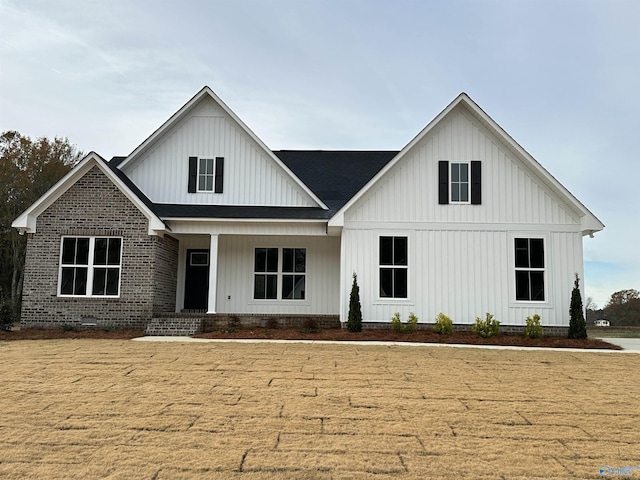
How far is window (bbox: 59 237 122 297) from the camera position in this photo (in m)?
15.1

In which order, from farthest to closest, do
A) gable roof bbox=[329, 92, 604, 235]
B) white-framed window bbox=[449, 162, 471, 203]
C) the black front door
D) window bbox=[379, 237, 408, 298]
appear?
1. the black front door
2. white-framed window bbox=[449, 162, 471, 203]
3. window bbox=[379, 237, 408, 298]
4. gable roof bbox=[329, 92, 604, 235]

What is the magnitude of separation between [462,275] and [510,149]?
4.01 metres

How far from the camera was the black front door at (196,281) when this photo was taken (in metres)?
17.7

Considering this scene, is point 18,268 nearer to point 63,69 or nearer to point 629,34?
point 63,69

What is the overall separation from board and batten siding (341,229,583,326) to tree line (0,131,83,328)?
1999 centimetres

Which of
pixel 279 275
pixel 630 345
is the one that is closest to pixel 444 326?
pixel 630 345

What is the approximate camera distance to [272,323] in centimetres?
1546

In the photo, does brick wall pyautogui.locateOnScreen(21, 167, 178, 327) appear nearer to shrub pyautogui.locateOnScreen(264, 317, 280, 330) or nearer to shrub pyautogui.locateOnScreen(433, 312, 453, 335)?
shrub pyautogui.locateOnScreen(264, 317, 280, 330)

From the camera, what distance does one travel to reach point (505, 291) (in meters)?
14.9

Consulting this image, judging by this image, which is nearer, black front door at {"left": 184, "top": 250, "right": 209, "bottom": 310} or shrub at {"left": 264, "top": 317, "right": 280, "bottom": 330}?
shrub at {"left": 264, "top": 317, "right": 280, "bottom": 330}

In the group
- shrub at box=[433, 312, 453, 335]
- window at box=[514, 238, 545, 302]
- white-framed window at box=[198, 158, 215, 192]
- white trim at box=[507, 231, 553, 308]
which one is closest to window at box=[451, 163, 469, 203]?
white trim at box=[507, 231, 553, 308]

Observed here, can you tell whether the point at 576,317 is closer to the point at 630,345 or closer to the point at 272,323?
the point at 630,345

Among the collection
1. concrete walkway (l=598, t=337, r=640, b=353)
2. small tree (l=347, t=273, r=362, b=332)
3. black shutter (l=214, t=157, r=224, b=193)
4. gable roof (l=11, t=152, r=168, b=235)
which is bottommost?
concrete walkway (l=598, t=337, r=640, b=353)

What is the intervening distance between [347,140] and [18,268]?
19690 millimetres
